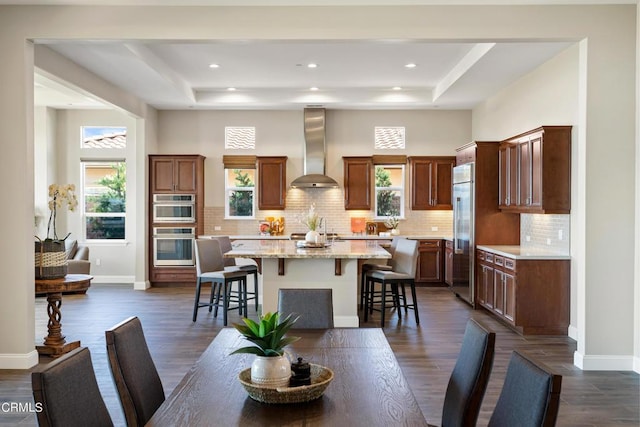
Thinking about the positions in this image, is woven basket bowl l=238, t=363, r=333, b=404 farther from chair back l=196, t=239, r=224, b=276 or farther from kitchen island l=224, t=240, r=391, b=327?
chair back l=196, t=239, r=224, b=276

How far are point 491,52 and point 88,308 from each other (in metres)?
6.44

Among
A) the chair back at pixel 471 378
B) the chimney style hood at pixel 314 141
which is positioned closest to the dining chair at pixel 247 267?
the chimney style hood at pixel 314 141

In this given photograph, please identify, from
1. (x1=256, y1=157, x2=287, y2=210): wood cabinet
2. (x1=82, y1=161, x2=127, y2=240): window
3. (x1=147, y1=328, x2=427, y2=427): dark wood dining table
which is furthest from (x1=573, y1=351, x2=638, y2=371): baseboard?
(x1=82, y1=161, x2=127, y2=240): window

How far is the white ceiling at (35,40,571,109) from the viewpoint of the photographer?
648 cm

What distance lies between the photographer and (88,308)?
7707 millimetres

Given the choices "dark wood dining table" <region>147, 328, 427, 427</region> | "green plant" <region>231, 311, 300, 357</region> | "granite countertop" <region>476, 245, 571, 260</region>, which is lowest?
"dark wood dining table" <region>147, 328, 427, 427</region>

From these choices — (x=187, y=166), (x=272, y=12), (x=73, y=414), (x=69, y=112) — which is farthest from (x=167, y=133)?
(x=73, y=414)

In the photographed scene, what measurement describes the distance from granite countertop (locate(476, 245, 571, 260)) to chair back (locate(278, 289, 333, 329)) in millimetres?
3518

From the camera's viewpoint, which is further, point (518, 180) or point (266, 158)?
point (266, 158)

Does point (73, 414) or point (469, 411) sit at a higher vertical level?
point (73, 414)

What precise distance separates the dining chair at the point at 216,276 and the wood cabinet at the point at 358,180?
3518mm

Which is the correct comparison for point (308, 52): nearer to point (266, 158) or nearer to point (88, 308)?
point (266, 158)

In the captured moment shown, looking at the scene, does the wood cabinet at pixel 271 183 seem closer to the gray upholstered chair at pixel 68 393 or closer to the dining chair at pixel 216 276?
the dining chair at pixel 216 276

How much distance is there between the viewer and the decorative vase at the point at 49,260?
536 centimetres
